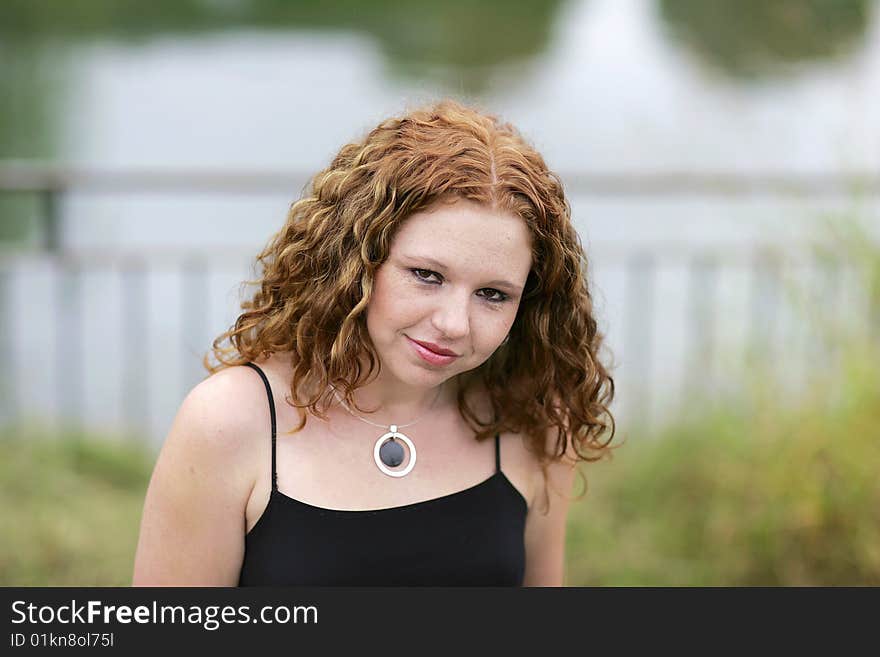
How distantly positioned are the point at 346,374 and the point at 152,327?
12.4ft

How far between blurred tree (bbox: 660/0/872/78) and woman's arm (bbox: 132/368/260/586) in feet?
8.17

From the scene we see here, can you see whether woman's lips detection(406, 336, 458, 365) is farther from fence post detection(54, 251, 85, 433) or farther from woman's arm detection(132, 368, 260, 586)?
fence post detection(54, 251, 85, 433)

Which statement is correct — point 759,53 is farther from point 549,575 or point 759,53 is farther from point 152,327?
point 549,575

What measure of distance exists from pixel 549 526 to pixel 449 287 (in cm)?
54

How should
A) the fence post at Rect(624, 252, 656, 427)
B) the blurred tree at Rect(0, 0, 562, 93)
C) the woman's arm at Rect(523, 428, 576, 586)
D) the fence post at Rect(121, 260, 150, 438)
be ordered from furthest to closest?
the blurred tree at Rect(0, 0, 562, 93), the fence post at Rect(121, 260, 150, 438), the fence post at Rect(624, 252, 656, 427), the woman's arm at Rect(523, 428, 576, 586)

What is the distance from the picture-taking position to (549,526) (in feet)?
5.80

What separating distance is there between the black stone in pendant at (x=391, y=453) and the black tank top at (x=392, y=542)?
7 centimetres

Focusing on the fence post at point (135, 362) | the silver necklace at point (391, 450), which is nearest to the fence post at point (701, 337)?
the fence post at point (135, 362)

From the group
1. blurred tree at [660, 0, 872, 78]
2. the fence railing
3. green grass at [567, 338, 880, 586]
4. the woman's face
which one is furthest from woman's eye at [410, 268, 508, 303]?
blurred tree at [660, 0, 872, 78]

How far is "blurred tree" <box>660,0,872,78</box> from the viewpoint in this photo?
3.66 m

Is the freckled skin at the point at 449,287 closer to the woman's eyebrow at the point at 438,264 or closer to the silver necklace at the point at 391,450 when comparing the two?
the woman's eyebrow at the point at 438,264

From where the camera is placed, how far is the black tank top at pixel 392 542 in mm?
1508

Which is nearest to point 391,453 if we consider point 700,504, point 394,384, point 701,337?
point 394,384

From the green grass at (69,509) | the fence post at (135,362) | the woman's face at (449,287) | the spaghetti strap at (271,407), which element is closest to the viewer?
the woman's face at (449,287)
